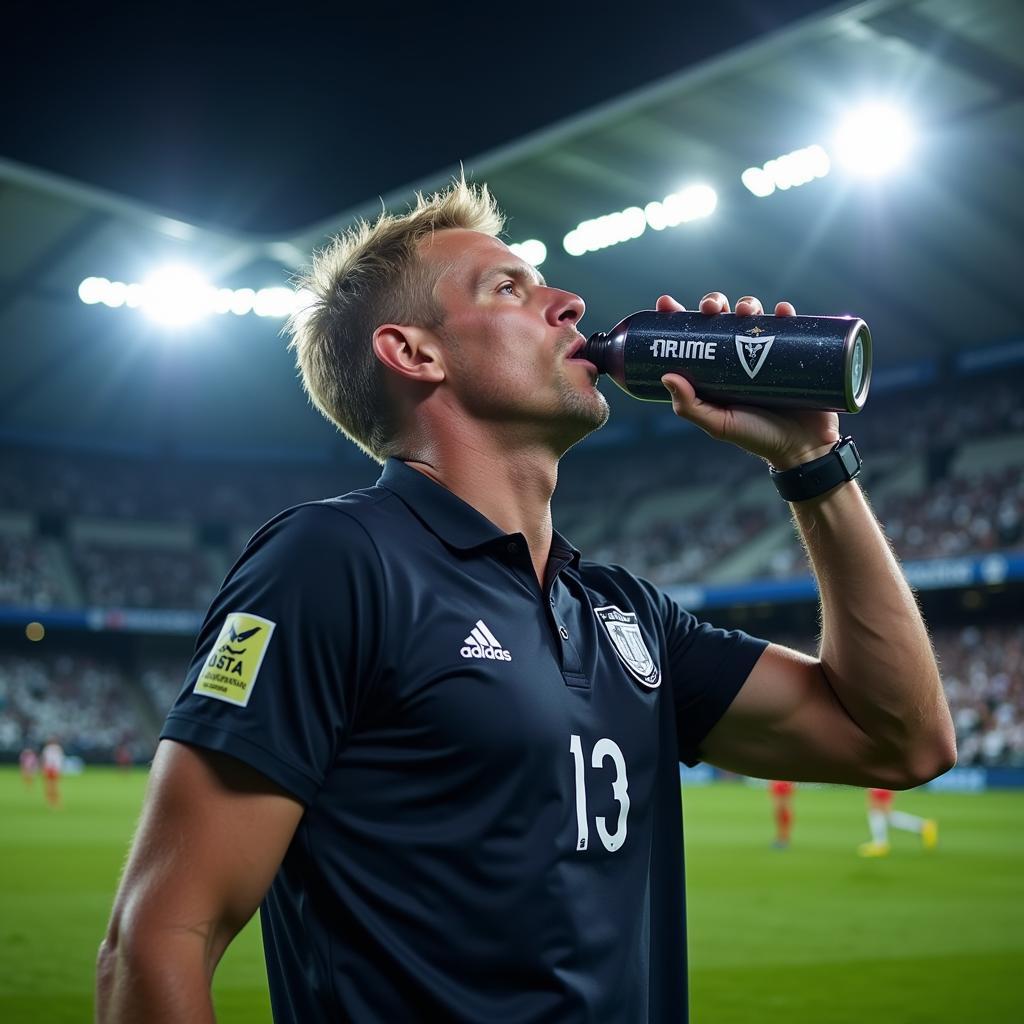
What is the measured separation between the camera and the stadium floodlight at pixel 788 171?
89.2ft

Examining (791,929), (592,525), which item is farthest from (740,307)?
(592,525)

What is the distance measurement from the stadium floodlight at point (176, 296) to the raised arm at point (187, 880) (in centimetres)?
3515

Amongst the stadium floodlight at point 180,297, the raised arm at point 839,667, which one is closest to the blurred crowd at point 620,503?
the stadium floodlight at point 180,297

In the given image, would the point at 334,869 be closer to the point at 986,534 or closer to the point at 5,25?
the point at 5,25

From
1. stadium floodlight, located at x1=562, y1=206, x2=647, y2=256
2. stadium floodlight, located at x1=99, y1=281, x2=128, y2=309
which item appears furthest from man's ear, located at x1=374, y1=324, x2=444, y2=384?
stadium floodlight, located at x1=99, y1=281, x2=128, y2=309

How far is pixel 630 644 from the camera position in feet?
7.46

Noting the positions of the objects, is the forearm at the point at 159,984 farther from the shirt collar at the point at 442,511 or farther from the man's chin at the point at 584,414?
A: the man's chin at the point at 584,414

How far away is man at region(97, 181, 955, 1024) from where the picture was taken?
1.69 meters

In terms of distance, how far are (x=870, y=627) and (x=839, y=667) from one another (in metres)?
0.10

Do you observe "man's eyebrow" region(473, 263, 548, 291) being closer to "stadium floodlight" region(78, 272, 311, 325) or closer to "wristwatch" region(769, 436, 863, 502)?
"wristwatch" region(769, 436, 863, 502)

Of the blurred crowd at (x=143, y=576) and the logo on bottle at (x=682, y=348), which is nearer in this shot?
the logo on bottle at (x=682, y=348)

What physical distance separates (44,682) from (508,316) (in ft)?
149

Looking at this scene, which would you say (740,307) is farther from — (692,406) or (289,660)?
(289,660)

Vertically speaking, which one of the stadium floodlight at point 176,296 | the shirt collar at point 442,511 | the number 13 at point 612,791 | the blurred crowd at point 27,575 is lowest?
the number 13 at point 612,791
